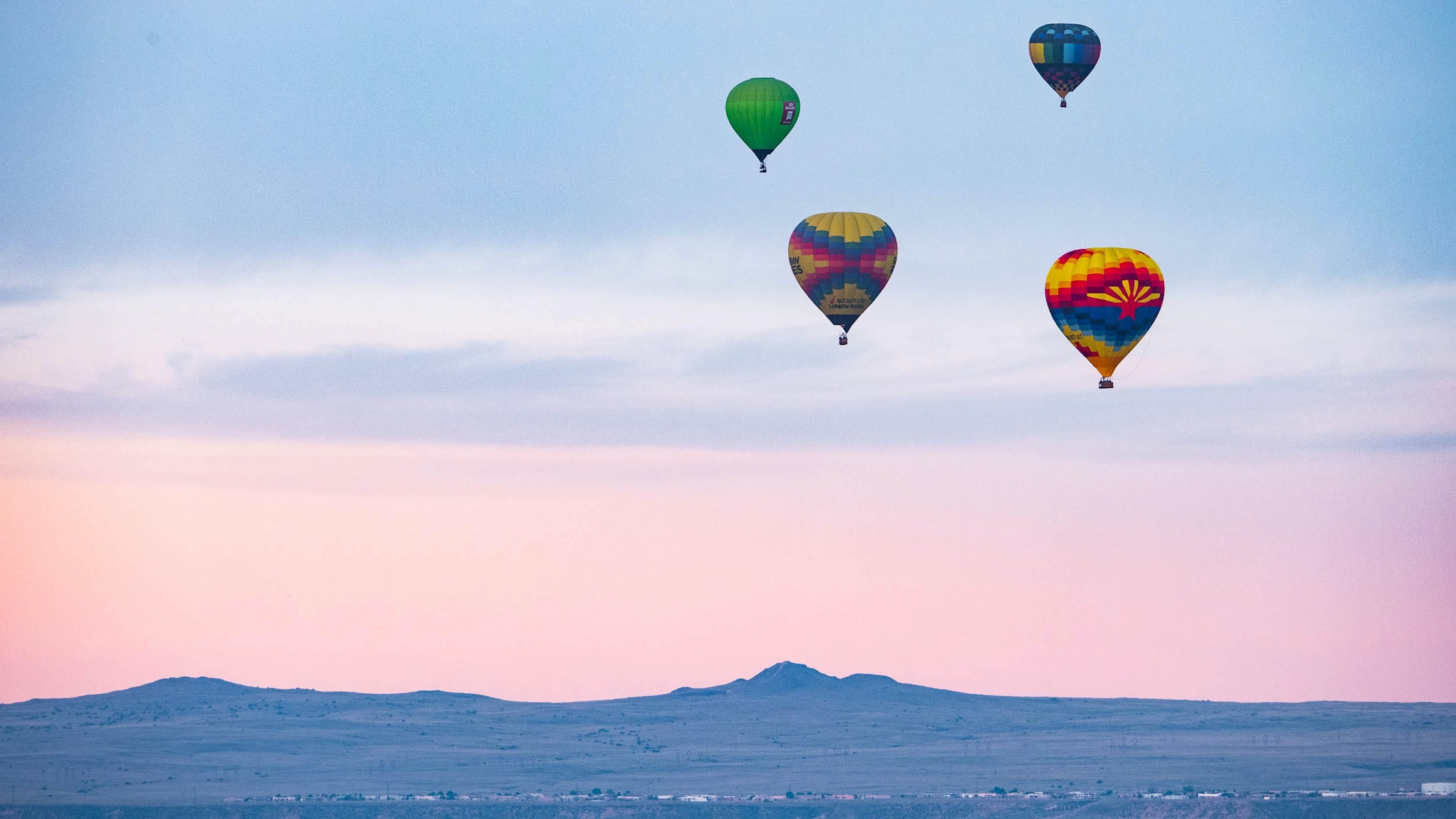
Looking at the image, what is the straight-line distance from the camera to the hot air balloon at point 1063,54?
433 ft

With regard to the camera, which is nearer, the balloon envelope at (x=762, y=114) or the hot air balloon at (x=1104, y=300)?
the hot air balloon at (x=1104, y=300)

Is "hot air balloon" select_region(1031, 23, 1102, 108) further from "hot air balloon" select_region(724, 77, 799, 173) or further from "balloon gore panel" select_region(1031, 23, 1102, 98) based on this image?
"hot air balloon" select_region(724, 77, 799, 173)

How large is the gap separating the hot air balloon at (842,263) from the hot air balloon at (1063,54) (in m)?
13.7

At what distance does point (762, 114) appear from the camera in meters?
130

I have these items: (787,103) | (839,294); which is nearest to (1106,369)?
(839,294)

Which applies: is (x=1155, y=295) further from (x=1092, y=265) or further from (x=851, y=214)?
(x=851, y=214)

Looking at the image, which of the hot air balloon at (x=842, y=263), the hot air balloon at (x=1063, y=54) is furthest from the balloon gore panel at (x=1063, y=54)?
the hot air balloon at (x=842, y=263)

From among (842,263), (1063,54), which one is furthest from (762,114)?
(1063,54)

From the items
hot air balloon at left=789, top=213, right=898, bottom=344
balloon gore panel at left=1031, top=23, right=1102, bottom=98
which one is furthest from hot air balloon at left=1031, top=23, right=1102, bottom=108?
hot air balloon at left=789, top=213, right=898, bottom=344

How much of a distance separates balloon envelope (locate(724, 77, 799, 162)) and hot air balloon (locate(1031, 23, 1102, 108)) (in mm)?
14424

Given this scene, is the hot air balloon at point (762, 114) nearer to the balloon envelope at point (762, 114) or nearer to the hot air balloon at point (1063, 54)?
the balloon envelope at point (762, 114)

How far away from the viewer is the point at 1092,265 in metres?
121

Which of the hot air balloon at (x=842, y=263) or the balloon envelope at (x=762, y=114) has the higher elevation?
the balloon envelope at (x=762, y=114)

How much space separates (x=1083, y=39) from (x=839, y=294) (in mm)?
21272
